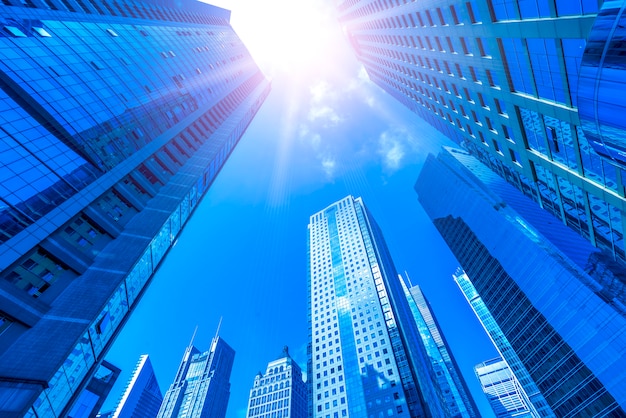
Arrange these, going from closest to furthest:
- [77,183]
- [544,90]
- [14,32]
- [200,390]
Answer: [544,90] → [14,32] → [77,183] → [200,390]

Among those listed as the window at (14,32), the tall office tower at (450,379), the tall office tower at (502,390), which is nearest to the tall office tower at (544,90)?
the window at (14,32)

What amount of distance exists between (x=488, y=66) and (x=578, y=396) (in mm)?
69407

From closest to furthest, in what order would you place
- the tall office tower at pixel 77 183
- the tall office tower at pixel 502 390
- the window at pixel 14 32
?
the tall office tower at pixel 77 183 < the window at pixel 14 32 < the tall office tower at pixel 502 390

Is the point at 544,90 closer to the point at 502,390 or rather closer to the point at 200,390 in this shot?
the point at 502,390

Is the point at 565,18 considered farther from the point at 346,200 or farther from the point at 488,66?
the point at 346,200

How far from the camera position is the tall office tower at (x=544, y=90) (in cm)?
1430

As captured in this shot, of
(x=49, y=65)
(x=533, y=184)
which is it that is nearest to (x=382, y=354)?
(x=533, y=184)

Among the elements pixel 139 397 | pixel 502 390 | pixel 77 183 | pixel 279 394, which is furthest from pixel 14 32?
pixel 502 390

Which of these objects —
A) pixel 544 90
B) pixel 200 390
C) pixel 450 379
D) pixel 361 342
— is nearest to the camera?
pixel 544 90

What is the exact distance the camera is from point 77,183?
1157 inches

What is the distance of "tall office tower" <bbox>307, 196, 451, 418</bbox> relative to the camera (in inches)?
2810

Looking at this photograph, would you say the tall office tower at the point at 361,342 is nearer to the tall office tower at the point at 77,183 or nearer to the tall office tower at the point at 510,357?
the tall office tower at the point at 510,357

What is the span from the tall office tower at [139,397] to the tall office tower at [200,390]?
1743 cm

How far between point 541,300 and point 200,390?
582ft
